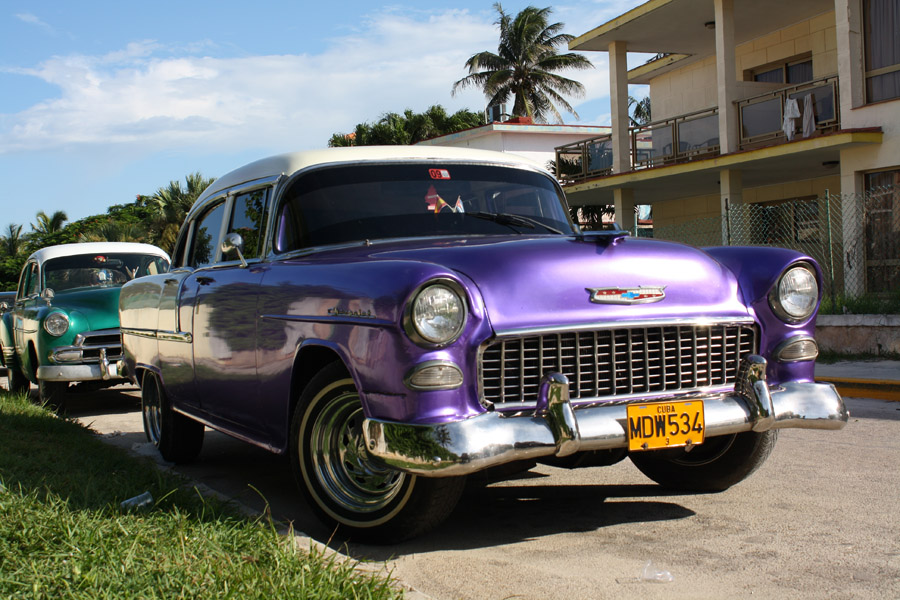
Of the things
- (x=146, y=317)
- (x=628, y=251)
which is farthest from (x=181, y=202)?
(x=628, y=251)

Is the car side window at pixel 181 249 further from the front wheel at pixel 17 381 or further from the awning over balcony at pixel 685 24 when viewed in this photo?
the awning over balcony at pixel 685 24

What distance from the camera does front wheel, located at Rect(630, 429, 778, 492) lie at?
4.60m

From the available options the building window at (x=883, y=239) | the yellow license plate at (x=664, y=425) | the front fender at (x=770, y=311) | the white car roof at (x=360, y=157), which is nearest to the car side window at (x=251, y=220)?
the white car roof at (x=360, y=157)

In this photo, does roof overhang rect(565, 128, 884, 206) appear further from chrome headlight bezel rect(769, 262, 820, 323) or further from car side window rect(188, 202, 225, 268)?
car side window rect(188, 202, 225, 268)

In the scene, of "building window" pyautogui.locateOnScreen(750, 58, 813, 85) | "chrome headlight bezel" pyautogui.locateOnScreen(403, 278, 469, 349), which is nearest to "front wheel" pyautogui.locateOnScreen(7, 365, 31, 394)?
"chrome headlight bezel" pyautogui.locateOnScreen(403, 278, 469, 349)

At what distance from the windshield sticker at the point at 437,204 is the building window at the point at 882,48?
1322 cm

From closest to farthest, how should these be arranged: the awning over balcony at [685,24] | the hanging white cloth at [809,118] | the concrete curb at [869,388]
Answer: the concrete curb at [869,388]
the hanging white cloth at [809,118]
the awning over balcony at [685,24]

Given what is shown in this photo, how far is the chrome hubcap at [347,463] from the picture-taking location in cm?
390

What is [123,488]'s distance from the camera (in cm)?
444

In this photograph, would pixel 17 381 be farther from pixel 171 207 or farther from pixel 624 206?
pixel 171 207

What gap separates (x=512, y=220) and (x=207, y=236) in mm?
2190

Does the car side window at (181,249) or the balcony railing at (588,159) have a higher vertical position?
the balcony railing at (588,159)

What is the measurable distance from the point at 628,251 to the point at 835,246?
11.3 m

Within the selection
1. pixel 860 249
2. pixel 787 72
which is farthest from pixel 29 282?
pixel 787 72
